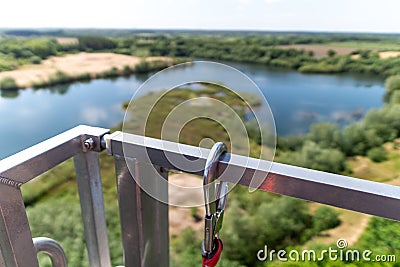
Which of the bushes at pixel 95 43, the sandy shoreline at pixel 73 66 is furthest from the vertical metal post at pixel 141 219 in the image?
the bushes at pixel 95 43

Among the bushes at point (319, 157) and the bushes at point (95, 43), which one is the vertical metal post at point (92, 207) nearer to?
the bushes at point (95, 43)

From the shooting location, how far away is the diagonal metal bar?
0.52m

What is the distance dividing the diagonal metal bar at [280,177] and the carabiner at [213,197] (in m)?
0.02

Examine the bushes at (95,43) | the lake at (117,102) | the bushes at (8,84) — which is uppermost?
the bushes at (95,43)

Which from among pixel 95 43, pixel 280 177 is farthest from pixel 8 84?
pixel 280 177

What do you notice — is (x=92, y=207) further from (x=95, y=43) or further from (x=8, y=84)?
(x=95, y=43)

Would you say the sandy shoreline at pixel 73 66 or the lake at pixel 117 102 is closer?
the sandy shoreline at pixel 73 66

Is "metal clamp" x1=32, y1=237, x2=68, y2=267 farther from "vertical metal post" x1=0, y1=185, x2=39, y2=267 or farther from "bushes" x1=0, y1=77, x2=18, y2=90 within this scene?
"bushes" x1=0, y1=77, x2=18, y2=90

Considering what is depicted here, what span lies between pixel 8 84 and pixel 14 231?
3.76 feet

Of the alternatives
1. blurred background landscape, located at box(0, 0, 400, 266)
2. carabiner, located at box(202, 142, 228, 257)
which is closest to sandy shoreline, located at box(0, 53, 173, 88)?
blurred background landscape, located at box(0, 0, 400, 266)

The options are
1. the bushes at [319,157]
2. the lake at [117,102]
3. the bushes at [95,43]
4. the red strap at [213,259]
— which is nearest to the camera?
the red strap at [213,259]

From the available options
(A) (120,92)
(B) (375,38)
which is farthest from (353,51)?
(A) (120,92)

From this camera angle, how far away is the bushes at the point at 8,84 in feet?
4.84

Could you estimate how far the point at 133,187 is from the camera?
0.75 meters
